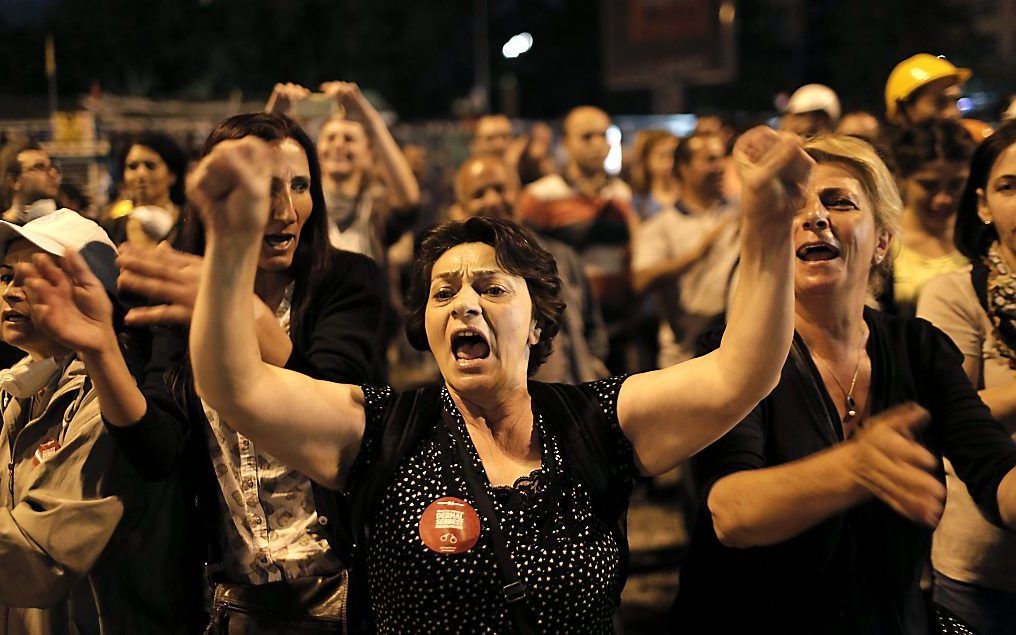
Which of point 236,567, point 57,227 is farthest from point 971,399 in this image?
point 57,227

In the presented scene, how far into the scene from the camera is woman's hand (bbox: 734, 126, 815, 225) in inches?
84.8

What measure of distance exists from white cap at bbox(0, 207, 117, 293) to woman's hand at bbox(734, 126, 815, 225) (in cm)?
166

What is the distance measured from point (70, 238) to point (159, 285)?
728mm

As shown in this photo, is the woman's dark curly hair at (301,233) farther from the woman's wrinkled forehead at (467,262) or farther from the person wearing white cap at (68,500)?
the woman's wrinkled forehead at (467,262)

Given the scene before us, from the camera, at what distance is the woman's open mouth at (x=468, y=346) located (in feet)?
8.38

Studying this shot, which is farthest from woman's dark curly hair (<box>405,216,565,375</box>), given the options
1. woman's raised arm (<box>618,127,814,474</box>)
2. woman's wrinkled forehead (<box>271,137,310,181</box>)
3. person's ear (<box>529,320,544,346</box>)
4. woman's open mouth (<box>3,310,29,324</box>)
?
woman's open mouth (<box>3,310,29,324</box>)

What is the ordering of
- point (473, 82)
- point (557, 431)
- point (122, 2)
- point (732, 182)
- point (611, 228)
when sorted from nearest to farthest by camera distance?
point (557, 431) < point (611, 228) < point (732, 182) < point (122, 2) < point (473, 82)

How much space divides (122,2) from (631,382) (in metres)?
30.7

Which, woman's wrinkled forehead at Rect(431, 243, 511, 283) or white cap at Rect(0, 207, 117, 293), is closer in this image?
woman's wrinkled forehead at Rect(431, 243, 511, 283)

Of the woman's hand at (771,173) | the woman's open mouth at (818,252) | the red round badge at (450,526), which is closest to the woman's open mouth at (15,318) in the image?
the red round badge at (450,526)

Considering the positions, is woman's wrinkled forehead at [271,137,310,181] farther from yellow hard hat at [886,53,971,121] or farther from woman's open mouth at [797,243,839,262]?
yellow hard hat at [886,53,971,121]

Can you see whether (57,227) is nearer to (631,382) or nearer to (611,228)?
(631,382)

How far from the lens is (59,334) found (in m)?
2.44

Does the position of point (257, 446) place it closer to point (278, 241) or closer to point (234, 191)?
point (278, 241)
